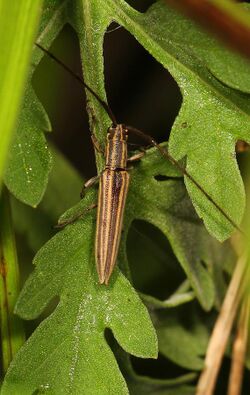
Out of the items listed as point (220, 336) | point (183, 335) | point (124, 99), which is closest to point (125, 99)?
point (124, 99)

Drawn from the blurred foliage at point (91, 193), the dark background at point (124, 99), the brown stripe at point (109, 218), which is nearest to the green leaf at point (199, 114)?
Result: the blurred foliage at point (91, 193)

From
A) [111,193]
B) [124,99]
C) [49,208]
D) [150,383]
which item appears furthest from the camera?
[124,99]

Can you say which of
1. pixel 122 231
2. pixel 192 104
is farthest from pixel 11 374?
pixel 192 104

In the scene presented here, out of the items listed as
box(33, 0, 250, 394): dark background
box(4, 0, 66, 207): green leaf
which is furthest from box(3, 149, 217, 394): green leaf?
box(33, 0, 250, 394): dark background

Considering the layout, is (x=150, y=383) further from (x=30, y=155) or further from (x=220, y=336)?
(x=30, y=155)

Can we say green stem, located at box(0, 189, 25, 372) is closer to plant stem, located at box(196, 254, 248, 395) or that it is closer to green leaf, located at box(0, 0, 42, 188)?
plant stem, located at box(196, 254, 248, 395)

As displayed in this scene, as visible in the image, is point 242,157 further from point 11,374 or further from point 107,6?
point 11,374
